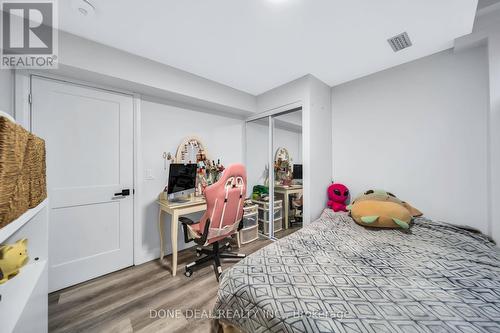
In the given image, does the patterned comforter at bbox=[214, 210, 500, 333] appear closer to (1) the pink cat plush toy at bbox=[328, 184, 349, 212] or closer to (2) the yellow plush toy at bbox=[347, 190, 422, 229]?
(2) the yellow plush toy at bbox=[347, 190, 422, 229]

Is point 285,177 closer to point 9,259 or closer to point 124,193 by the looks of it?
point 124,193

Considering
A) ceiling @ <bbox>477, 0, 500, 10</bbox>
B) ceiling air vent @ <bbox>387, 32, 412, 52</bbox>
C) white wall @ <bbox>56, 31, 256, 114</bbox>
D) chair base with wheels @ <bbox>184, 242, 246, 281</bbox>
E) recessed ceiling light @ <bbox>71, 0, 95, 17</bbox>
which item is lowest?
chair base with wheels @ <bbox>184, 242, 246, 281</bbox>

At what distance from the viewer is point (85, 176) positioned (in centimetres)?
200

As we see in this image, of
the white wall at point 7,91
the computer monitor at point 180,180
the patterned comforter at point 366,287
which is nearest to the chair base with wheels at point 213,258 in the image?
the computer monitor at point 180,180

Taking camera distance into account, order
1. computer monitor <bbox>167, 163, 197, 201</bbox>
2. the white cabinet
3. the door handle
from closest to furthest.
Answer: the white cabinet
the door handle
computer monitor <bbox>167, 163, 197, 201</bbox>

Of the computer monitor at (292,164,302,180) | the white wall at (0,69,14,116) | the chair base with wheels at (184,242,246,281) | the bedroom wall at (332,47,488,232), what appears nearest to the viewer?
the white wall at (0,69,14,116)

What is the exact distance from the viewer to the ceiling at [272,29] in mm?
1427

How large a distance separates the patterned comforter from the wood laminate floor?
0.73 meters

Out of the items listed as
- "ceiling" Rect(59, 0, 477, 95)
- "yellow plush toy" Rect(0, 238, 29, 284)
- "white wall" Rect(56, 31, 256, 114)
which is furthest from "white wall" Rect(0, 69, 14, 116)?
"yellow plush toy" Rect(0, 238, 29, 284)

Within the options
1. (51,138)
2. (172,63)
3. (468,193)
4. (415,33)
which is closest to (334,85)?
(415,33)

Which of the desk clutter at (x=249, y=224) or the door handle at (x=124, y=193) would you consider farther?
the desk clutter at (x=249, y=224)
